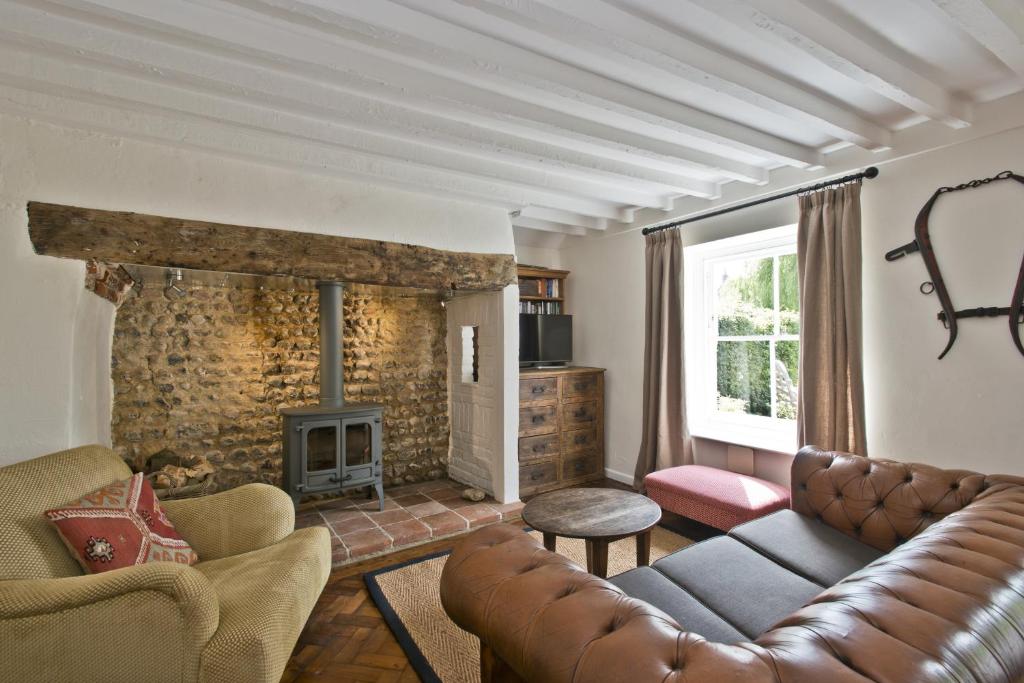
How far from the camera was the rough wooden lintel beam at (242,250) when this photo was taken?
2.32 m

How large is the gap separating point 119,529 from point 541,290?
378 cm

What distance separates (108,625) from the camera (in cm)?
142

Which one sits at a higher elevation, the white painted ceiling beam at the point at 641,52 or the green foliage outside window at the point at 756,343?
the white painted ceiling beam at the point at 641,52

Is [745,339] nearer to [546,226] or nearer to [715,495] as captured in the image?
[715,495]

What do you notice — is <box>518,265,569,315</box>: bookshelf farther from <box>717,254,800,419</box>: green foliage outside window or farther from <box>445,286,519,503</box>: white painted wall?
<box>717,254,800,419</box>: green foliage outside window

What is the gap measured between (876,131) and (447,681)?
3.41 m

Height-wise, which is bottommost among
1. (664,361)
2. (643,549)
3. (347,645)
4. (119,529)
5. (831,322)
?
(347,645)

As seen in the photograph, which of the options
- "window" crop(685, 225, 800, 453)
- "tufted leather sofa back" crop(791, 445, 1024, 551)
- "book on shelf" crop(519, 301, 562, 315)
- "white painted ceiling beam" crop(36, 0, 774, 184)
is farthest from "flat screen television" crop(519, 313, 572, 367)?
"tufted leather sofa back" crop(791, 445, 1024, 551)

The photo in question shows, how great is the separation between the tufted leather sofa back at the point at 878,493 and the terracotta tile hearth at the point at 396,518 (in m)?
2.01

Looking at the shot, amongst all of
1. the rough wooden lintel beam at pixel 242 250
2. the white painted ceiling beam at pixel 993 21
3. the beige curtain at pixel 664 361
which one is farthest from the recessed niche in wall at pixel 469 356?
the white painted ceiling beam at pixel 993 21

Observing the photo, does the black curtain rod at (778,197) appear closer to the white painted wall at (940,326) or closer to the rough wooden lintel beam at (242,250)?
the white painted wall at (940,326)

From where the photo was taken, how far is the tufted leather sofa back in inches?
72.6

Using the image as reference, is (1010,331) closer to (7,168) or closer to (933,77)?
(933,77)

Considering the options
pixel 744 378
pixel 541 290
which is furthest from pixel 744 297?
pixel 541 290
